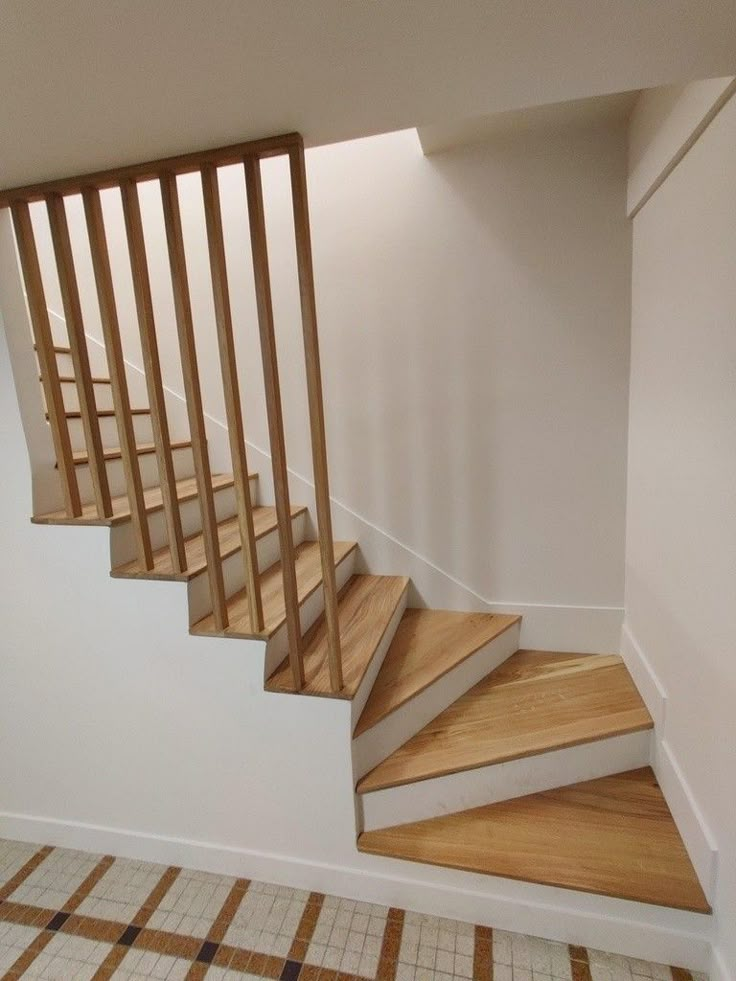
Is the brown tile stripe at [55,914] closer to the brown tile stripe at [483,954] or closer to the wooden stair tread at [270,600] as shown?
the wooden stair tread at [270,600]

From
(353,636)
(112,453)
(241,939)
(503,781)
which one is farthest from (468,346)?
(241,939)

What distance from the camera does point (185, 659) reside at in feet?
4.70

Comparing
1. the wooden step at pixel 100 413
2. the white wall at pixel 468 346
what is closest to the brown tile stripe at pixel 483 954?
the white wall at pixel 468 346

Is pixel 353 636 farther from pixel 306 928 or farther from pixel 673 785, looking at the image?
pixel 673 785

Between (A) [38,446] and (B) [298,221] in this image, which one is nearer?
(B) [298,221]

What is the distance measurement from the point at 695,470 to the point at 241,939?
1.81 m

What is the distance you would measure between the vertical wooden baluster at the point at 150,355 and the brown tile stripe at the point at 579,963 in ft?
4.89

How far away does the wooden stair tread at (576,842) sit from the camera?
121cm

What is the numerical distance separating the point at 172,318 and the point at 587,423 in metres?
1.93

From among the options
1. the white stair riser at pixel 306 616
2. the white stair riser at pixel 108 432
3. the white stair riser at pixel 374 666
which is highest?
the white stair riser at pixel 108 432

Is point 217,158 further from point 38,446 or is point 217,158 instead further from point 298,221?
point 38,446

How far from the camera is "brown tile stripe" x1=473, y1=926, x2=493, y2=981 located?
3.96 feet

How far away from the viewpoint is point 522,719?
1.60 meters

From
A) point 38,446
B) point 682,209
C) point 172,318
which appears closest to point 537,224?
point 682,209
